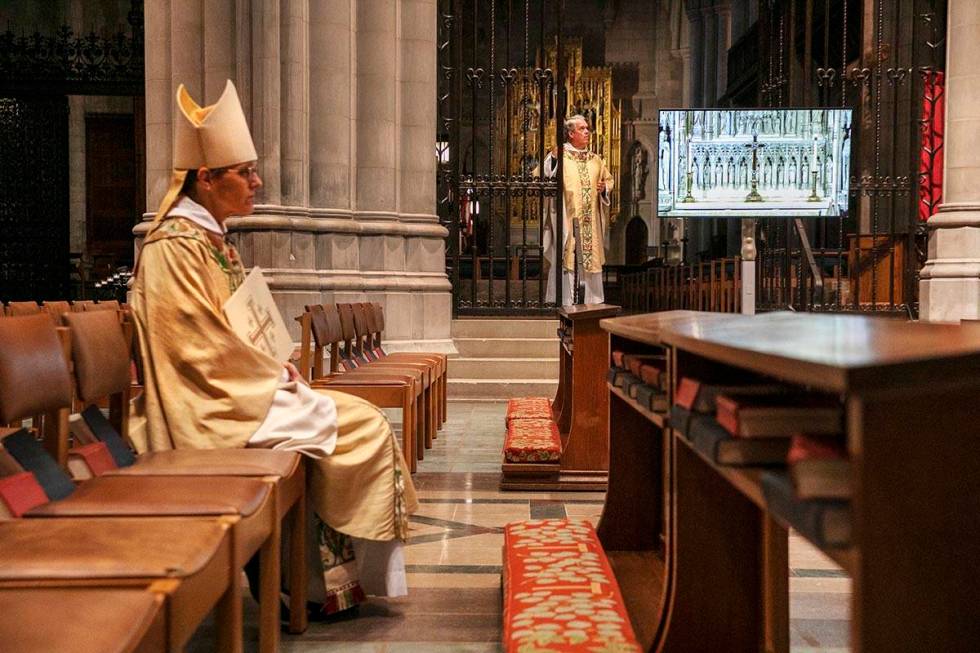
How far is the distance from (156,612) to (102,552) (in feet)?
1.01

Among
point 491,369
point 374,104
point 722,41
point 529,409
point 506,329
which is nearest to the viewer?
point 529,409

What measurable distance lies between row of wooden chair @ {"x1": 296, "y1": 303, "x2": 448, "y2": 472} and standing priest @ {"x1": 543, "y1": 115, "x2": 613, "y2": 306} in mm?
3757

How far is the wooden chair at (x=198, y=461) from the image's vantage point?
2.68m

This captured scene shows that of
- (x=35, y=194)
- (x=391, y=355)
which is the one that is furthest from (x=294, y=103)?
(x=35, y=194)

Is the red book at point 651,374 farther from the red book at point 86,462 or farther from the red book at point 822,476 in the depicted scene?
the red book at point 86,462

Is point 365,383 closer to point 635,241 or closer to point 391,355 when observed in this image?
point 391,355

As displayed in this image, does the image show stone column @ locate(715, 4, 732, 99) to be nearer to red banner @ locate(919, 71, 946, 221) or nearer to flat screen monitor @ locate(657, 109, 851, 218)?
red banner @ locate(919, 71, 946, 221)

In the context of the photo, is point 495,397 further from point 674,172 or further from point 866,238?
point 866,238

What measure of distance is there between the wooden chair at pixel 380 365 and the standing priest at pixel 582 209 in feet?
14.8

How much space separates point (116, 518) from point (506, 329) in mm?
8507

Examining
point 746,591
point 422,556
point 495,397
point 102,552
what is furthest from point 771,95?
point 102,552

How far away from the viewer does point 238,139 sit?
3.42 m

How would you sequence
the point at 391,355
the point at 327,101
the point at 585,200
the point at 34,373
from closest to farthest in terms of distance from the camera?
1. the point at 34,373
2. the point at 391,355
3. the point at 327,101
4. the point at 585,200

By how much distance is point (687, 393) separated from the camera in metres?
2.16
